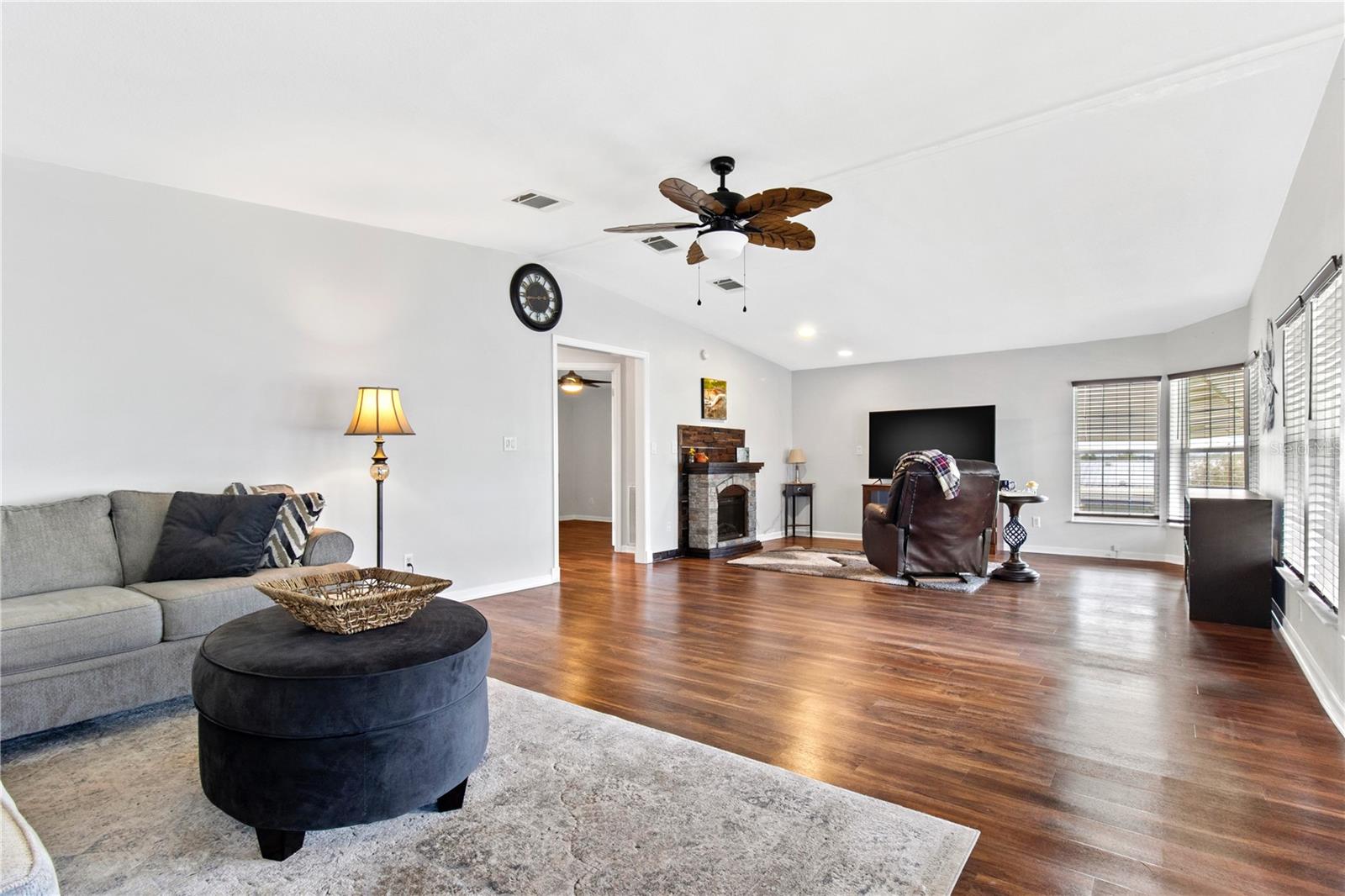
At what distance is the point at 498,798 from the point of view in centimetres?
209

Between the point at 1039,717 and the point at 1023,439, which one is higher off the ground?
the point at 1023,439

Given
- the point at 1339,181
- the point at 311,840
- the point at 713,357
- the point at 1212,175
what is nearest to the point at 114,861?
the point at 311,840

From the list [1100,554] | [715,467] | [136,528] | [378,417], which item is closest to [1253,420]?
Answer: [1100,554]

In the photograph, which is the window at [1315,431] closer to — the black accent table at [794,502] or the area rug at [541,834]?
the area rug at [541,834]

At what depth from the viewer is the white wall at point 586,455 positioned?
10648mm

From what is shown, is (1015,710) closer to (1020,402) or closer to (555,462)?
(555,462)

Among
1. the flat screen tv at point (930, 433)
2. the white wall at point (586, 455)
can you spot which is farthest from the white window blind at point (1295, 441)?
the white wall at point (586, 455)

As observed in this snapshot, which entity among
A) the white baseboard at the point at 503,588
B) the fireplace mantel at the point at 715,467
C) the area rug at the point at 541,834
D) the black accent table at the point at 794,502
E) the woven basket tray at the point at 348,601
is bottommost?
the white baseboard at the point at 503,588

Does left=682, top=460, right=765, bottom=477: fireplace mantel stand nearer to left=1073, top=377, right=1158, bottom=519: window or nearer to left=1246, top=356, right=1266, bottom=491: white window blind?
left=1073, top=377, right=1158, bottom=519: window

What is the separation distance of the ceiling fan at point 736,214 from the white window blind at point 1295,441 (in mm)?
2546

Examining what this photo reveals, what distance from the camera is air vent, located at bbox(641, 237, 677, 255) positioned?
4980mm

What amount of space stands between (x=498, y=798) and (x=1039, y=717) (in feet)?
6.98

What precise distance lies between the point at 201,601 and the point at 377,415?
1.47 meters

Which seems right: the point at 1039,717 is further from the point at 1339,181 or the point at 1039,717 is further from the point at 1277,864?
the point at 1339,181
